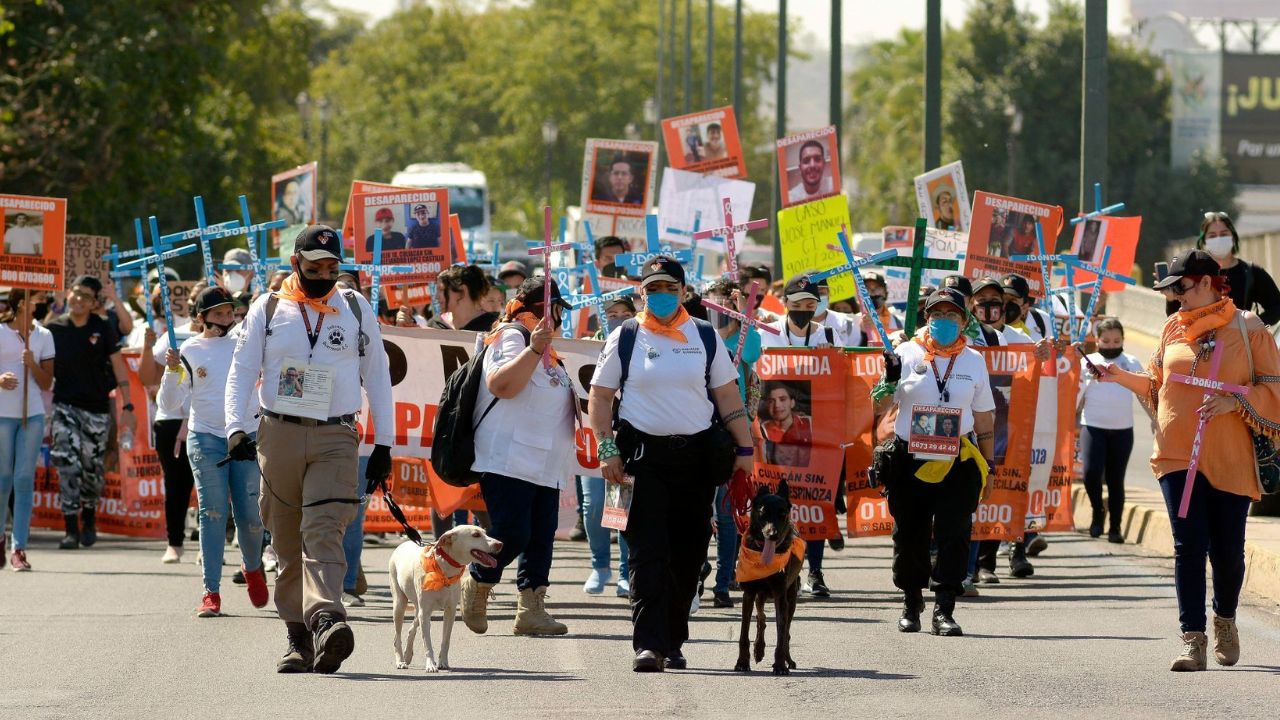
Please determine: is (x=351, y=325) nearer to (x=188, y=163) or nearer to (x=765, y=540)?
(x=765, y=540)

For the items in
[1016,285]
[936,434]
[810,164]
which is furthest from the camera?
[810,164]

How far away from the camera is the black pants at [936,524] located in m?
11.1

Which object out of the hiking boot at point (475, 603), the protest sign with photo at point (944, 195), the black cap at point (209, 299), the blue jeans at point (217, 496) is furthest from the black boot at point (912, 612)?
the protest sign with photo at point (944, 195)

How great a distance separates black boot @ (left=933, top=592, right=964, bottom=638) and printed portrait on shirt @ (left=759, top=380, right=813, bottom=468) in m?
2.12

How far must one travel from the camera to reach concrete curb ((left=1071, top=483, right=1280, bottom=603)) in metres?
12.6

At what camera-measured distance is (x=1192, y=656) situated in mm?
9656

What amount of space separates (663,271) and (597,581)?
352 cm

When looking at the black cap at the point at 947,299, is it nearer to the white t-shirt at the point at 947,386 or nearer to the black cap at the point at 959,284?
the white t-shirt at the point at 947,386

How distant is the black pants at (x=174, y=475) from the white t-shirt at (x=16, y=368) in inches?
44.5

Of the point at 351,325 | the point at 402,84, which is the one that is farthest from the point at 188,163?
the point at 402,84

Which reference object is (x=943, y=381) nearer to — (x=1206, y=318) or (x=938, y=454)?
(x=938, y=454)

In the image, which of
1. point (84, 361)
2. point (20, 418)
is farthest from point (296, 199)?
point (20, 418)

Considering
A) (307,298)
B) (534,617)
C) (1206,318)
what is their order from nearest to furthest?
(307,298)
(1206,318)
(534,617)

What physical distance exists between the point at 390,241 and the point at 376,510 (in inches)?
75.7
